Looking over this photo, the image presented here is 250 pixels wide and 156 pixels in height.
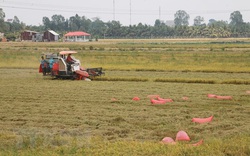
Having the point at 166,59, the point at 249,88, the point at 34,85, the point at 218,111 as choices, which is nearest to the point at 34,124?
the point at 218,111

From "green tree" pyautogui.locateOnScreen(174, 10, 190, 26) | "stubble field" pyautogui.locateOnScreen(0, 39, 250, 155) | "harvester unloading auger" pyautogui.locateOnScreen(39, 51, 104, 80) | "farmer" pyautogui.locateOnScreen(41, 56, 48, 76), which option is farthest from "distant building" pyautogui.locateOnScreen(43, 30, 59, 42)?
"green tree" pyautogui.locateOnScreen(174, 10, 190, 26)

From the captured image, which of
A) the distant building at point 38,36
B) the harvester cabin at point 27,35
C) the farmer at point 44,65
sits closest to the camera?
the farmer at point 44,65

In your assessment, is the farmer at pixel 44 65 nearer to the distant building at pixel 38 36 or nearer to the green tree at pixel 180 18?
the distant building at pixel 38 36

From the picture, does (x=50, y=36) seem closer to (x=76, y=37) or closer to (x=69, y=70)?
(x=76, y=37)

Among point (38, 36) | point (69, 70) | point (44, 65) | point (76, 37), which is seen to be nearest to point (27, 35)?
point (38, 36)

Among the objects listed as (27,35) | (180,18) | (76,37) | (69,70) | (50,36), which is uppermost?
(180,18)

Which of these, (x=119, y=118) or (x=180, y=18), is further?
(x=180, y=18)

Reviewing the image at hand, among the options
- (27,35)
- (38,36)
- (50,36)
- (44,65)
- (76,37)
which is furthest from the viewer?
(38,36)

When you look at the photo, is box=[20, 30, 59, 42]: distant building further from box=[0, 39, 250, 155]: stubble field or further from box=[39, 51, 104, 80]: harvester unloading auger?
box=[0, 39, 250, 155]: stubble field

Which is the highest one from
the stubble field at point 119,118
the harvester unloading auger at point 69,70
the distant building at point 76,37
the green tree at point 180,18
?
the green tree at point 180,18

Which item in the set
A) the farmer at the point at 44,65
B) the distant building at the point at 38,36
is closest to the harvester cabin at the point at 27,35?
the distant building at the point at 38,36

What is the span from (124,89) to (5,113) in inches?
258

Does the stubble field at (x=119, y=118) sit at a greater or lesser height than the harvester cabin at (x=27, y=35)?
lesser

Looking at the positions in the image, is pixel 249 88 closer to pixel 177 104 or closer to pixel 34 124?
pixel 177 104
